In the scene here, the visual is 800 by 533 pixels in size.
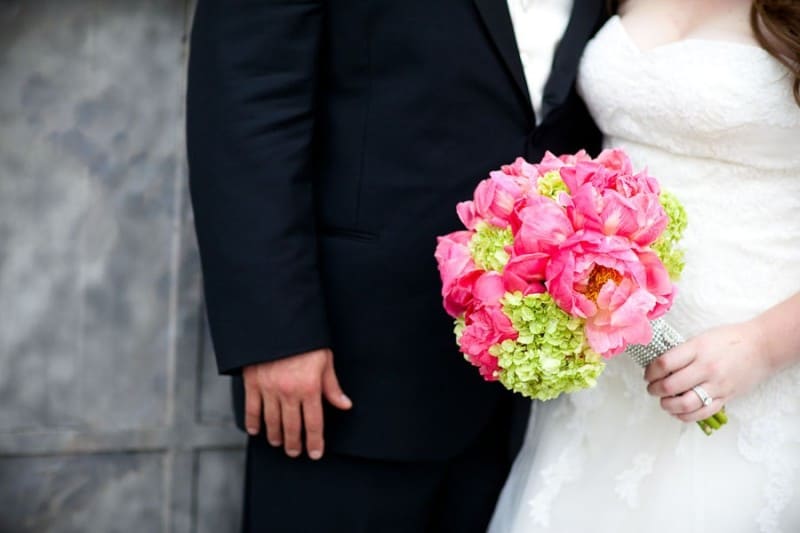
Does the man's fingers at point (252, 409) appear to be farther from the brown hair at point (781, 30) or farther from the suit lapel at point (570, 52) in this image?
the brown hair at point (781, 30)

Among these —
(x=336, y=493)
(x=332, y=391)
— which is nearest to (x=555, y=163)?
(x=332, y=391)

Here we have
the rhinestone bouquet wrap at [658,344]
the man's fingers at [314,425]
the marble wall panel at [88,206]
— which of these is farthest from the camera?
the marble wall panel at [88,206]

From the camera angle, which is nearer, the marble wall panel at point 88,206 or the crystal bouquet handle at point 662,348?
the crystal bouquet handle at point 662,348

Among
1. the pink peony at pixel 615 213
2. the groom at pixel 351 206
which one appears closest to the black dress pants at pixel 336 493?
the groom at pixel 351 206

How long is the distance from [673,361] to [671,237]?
0.85 feet

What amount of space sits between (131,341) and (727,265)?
152 cm

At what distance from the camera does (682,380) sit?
5.56 ft

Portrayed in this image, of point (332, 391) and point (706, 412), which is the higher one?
point (706, 412)

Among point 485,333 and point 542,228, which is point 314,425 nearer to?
point 485,333

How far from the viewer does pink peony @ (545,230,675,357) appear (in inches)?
55.6

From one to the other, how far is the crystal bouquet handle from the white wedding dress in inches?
6.3

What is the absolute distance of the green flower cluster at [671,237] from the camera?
5.10ft

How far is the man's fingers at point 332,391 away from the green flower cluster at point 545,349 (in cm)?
50

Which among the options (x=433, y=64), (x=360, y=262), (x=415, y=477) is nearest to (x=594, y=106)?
(x=433, y=64)
